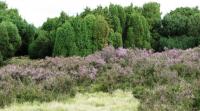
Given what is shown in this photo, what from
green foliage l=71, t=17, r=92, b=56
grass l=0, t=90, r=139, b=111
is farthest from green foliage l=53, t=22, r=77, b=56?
grass l=0, t=90, r=139, b=111

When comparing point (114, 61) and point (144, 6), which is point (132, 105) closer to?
point (114, 61)

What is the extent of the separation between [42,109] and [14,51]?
14954 mm

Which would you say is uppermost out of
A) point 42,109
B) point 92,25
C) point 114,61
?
point 92,25

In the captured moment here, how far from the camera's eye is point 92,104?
9742mm

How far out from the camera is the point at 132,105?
370 inches

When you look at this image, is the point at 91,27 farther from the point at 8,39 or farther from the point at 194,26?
the point at 194,26

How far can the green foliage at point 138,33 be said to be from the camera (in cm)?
2348

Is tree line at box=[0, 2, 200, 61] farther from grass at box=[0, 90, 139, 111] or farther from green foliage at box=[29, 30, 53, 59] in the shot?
grass at box=[0, 90, 139, 111]

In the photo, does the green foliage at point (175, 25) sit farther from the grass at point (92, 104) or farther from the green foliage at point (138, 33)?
the grass at point (92, 104)

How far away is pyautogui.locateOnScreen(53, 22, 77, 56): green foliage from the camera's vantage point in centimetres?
2085

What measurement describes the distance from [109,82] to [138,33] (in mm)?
12483

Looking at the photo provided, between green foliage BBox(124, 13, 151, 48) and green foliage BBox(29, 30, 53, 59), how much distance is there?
3605 mm

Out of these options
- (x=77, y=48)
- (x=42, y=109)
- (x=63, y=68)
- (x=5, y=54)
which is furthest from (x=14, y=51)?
(x=42, y=109)

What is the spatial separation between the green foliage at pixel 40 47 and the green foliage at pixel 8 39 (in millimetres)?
792
